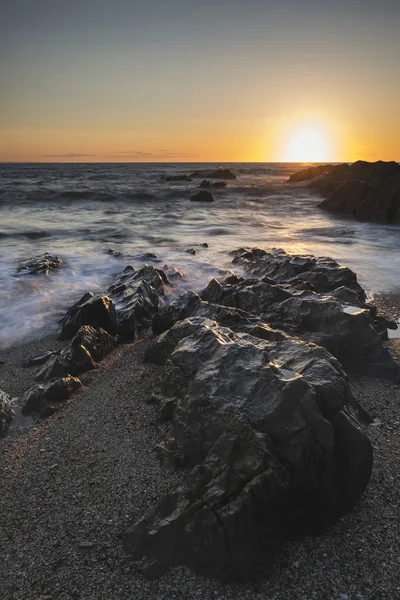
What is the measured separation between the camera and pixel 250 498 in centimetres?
297

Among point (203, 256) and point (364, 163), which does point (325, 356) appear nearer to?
point (203, 256)

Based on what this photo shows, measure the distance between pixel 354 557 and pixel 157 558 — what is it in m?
1.39

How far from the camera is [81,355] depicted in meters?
6.02

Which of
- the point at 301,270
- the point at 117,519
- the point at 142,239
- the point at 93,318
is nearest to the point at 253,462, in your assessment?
the point at 117,519

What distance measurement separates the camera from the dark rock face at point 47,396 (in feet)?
16.7

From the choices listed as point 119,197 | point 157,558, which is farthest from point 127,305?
point 119,197

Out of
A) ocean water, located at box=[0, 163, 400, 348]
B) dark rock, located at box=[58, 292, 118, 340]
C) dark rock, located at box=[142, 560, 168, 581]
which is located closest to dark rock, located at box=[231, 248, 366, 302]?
ocean water, located at box=[0, 163, 400, 348]

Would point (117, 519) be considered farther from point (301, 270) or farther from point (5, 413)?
point (301, 270)

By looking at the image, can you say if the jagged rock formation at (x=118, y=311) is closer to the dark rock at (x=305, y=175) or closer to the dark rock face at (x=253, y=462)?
the dark rock face at (x=253, y=462)

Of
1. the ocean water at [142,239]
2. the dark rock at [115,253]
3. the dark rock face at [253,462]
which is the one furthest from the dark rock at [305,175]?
the dark rock face at [253,462]

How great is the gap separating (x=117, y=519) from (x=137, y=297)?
5.22 meters

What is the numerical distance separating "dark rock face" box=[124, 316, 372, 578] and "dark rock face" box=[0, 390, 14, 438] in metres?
1.95

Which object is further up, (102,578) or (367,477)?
(367,477)

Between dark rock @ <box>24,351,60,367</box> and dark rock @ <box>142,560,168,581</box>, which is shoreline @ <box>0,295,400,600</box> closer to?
dark rock @ <box>142,560,168,581</box>
